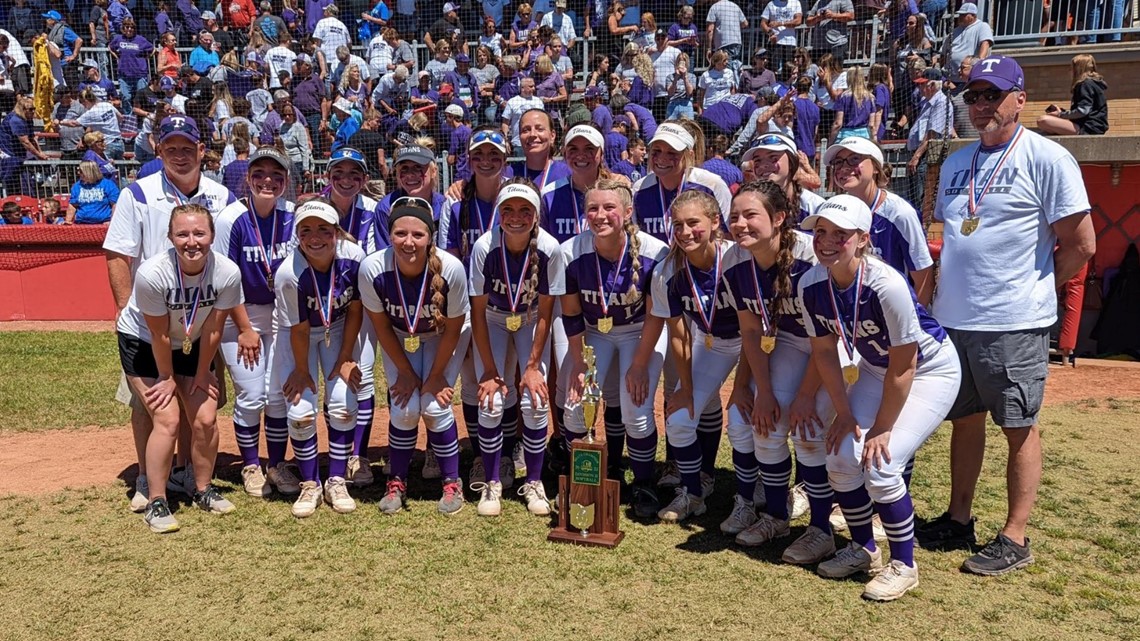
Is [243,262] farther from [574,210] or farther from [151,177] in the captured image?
[574,210]

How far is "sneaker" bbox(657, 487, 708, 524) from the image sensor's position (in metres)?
5.24

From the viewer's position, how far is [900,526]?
4227 millimetres

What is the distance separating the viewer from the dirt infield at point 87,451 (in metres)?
6.09

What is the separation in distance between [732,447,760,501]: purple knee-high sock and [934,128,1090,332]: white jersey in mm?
1297

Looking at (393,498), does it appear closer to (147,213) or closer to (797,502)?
(147,213)

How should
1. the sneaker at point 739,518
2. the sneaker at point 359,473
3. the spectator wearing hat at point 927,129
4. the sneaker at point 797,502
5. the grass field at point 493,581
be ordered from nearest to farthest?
the grass field at point 493,581, the sneaker at point 739,518, the sneaker at point 797,502, the sneaker at point 359,473, the spectator wearing hat at point 927,129

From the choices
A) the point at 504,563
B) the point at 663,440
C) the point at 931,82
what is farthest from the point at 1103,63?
the point at 504,563

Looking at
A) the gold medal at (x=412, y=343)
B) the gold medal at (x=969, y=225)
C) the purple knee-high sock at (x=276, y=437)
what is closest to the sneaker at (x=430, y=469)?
the purple knee-high sock at (x=276, y=437)

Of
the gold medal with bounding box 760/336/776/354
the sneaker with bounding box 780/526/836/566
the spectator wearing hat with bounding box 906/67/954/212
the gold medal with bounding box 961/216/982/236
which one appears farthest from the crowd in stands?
the sneaker with bounding box 780/526/836/566

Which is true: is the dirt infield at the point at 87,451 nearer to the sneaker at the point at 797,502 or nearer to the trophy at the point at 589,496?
the sneaker at the point at 797,502

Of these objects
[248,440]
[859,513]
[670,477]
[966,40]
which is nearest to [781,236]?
[859,513]

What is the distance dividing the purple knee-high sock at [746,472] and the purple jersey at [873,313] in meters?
0.99

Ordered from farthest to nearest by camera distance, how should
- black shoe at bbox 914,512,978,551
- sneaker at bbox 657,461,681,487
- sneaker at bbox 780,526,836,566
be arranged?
1. sneaker at bbox 657,461,681,487
2. black shoe at bbox 914,512,978,551
3. sneaker at bbox 780,526,836,566

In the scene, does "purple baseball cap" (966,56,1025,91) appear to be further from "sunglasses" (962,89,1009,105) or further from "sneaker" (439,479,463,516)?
"sneaker" (439,479,463,516)
